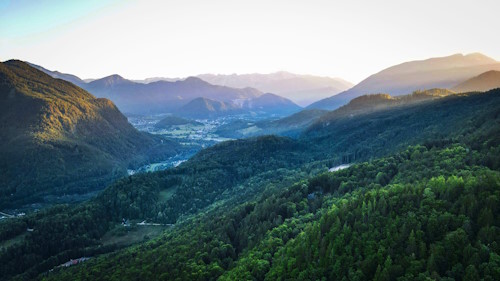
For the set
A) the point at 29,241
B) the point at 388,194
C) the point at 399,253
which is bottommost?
the point at 29,241

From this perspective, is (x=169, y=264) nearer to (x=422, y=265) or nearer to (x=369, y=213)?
(x=369, y=213)

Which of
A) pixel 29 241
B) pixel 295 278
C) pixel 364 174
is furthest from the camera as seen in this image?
pixel 29 241

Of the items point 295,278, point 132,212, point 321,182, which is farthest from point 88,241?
point 295,278

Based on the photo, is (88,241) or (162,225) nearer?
(88,241)

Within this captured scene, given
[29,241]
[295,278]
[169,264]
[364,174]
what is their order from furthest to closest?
[29,241]
[364,174]
[169,264]
[295,278]

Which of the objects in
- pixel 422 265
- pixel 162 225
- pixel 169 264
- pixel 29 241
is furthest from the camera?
pixel 162 225

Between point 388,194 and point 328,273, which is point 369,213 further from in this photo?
point 328,273

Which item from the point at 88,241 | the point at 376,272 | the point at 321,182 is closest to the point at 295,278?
the point at 376,272

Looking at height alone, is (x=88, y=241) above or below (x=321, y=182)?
below

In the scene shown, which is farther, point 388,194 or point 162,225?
point 162,225
